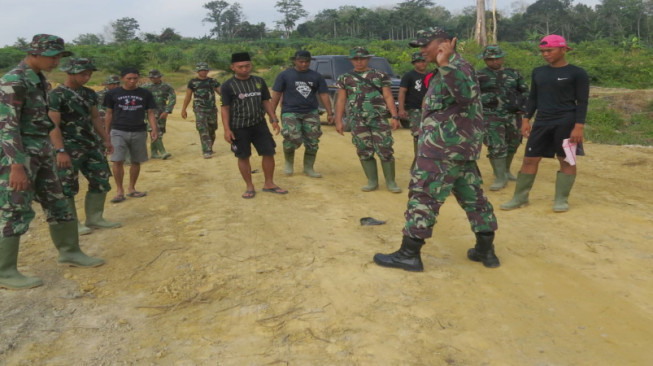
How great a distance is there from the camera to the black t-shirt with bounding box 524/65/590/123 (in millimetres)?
5344

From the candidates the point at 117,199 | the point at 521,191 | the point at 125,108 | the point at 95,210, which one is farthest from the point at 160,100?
the point at 521,191

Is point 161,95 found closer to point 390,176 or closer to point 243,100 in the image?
point 243,100

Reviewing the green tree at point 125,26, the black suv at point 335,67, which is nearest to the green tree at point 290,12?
the green tree at point 125,26

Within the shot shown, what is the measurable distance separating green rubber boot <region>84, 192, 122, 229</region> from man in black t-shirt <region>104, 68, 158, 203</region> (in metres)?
1.12

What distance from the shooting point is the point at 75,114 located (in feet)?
17.1

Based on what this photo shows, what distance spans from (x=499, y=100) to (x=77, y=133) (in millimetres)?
5122

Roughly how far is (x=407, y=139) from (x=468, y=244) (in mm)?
6758

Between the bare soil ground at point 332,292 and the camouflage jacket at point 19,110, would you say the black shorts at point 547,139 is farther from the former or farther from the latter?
the camouflage jacket at point 19,110

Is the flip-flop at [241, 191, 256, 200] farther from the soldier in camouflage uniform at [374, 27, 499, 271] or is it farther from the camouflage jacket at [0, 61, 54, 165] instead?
the soldier in camouflage uniform at [374, 27, 499, 271]

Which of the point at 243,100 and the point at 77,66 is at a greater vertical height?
the point at 77,66

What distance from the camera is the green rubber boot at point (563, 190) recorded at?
5.63 metres

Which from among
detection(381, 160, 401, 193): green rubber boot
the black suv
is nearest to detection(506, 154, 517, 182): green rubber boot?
detection(381, 160, 401, 193): green rubber boot

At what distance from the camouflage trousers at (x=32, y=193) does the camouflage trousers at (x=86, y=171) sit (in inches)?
27.9

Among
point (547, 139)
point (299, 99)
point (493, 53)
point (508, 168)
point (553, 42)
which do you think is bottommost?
point (508, 168)
